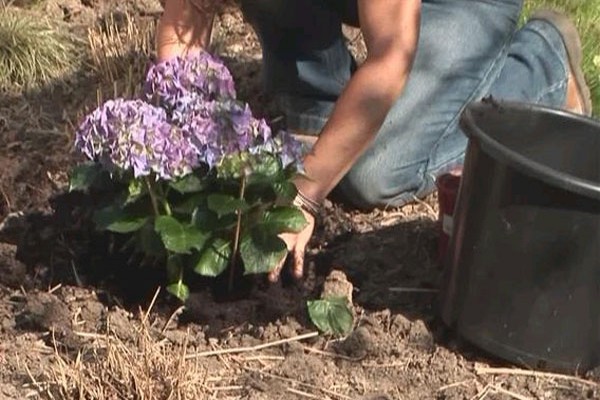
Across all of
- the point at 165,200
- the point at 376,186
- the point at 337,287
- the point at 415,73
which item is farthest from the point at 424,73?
the point at 165,200

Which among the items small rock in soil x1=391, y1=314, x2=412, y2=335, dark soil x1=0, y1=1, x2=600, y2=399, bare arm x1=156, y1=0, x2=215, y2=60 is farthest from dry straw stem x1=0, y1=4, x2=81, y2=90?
small rock in soil x1=391, y1=314, x2=412, y2=335

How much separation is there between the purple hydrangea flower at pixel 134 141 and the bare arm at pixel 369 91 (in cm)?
45

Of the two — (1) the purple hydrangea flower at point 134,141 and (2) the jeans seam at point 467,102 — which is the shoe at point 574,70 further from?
(1) the purple hydrangea flower at point 134,141

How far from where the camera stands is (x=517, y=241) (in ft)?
10.4

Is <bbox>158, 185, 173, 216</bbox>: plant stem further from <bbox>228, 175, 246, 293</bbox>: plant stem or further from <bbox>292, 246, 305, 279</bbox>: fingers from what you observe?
<bbox>292, 246, 305, 279</bbox>: fingers

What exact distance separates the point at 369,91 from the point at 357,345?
59 centimetres

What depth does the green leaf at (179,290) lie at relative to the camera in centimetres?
340

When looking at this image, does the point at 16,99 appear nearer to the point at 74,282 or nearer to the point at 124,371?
the point at 74,282

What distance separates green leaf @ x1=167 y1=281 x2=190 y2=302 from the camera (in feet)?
11.2

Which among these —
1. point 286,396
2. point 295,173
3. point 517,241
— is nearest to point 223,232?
point 295,173

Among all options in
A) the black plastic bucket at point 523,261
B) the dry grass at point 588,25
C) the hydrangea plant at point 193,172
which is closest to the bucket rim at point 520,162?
the black plastic bucket at point 523,261

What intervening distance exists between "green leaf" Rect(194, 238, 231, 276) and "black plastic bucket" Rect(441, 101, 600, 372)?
1.66ft

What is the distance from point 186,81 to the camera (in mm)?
3316

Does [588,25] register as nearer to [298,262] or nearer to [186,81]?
[298,262]
